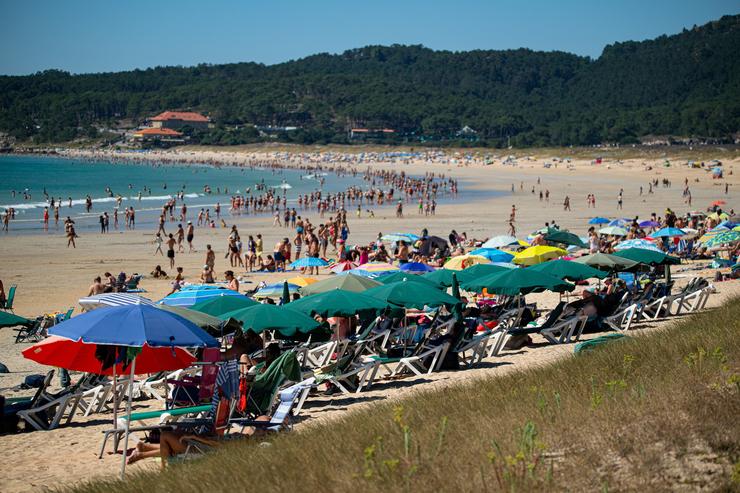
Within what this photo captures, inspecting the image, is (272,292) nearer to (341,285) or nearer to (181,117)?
(341,285)

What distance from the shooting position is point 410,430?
235 inches

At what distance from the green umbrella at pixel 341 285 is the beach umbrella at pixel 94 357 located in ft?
15.9

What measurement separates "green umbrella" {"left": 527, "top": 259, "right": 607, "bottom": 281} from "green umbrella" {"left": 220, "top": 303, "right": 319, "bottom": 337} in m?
5.37

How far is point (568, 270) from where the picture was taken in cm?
1483

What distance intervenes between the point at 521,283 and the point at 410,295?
207 cm

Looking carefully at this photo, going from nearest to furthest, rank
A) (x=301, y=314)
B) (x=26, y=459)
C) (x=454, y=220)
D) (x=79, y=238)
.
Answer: (x=26, y=459)
(x=301, y=314)
(x=79, y=238)
(x=454, y=220)

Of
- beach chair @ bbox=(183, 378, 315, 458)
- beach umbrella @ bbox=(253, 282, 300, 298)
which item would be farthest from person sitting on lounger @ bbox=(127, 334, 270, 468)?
beach umbrella @ bbox=(253, 282, 300, 298)

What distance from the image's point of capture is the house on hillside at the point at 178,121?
174075mm

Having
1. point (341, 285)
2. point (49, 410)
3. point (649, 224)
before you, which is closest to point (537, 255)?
point (341, 285)

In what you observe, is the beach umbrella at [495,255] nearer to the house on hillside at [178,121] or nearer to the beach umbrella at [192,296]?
the beach umbrella at [192,296]

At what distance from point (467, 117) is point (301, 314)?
163186mm

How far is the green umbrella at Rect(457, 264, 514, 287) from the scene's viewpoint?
606 inches

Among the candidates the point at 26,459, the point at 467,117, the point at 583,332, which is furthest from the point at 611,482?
the point at 467,117

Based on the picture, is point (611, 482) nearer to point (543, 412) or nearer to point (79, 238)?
point (543, 412)
